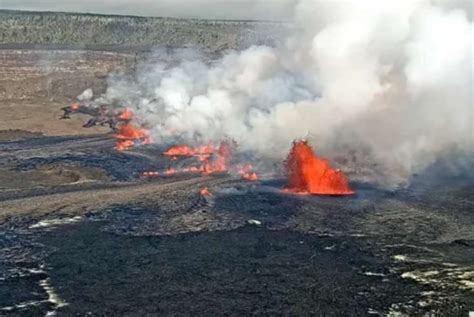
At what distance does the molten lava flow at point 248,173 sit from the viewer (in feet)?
143

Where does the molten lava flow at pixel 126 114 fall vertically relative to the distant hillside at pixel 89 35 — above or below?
below

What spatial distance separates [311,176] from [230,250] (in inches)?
593

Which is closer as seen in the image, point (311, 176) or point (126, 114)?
point (311, 176)

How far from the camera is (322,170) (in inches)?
1634

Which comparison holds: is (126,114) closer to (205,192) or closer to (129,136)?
(129,136)

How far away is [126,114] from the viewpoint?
8425cm

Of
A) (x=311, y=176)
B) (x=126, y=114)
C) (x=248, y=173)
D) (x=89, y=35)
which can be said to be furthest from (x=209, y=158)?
(x=89, y=35)

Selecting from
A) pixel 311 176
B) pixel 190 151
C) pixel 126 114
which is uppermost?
pixel 126 114

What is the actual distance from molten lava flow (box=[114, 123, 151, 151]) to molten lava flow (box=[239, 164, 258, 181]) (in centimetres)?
→ 1648

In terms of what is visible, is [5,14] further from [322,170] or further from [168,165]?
[322,170]

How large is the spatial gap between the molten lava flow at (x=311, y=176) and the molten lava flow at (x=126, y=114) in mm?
42369

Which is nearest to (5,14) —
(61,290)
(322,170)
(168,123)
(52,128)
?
(52,128)

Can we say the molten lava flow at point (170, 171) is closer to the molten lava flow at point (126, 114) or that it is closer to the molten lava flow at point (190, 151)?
the molten lava flow at point (190, 151)

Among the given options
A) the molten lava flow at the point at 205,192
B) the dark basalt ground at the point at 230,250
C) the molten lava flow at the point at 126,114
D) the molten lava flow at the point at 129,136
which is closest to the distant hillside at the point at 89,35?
the molten lava flow at the point at 126,114
